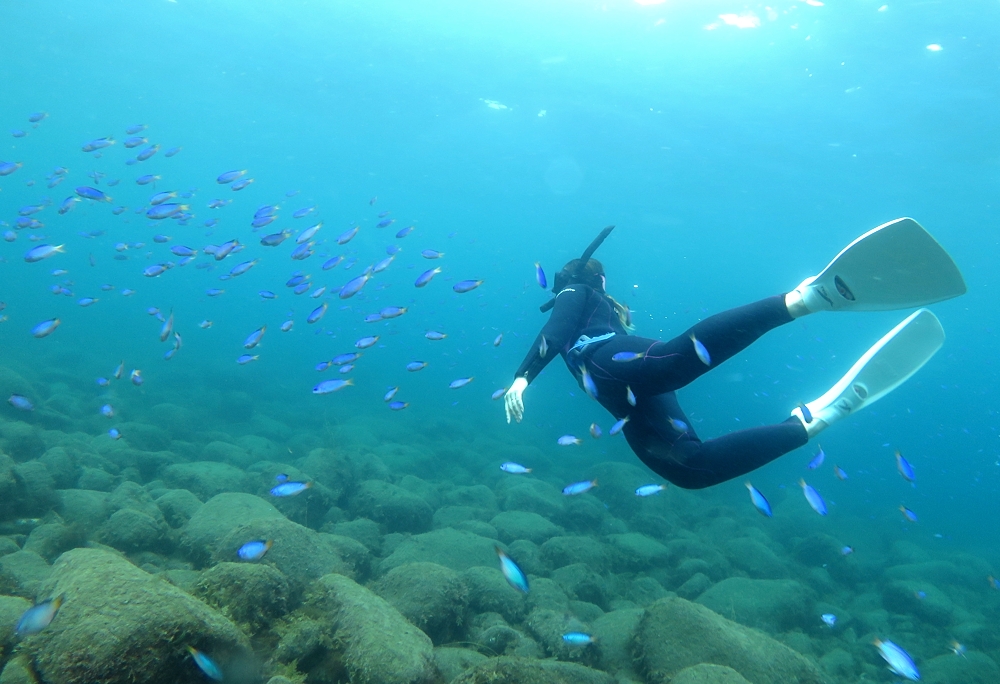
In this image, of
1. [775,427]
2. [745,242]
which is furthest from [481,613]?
[745,242]

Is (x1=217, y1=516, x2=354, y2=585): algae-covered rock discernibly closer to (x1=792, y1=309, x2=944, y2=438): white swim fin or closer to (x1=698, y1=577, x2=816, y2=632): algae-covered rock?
(x1=792, y1=309, x2=944, y2=438): white swim fin

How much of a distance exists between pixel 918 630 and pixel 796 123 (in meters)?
20.0

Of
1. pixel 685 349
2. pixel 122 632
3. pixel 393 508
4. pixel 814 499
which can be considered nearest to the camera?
pixel 122 632

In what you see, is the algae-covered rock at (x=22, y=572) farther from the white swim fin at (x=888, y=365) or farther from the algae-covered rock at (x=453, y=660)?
the white swim fin at (x=888, y=365)

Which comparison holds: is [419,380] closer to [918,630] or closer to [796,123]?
[796,123]

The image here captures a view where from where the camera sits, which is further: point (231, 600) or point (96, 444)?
point (96, 444)

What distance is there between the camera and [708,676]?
3820 millimetres

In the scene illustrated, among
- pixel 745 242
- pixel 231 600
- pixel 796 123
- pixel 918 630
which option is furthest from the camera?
pixel 745 242

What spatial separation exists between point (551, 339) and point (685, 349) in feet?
4.61

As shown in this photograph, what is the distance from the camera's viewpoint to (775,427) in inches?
168

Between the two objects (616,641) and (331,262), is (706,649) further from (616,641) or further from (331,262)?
(331,262)

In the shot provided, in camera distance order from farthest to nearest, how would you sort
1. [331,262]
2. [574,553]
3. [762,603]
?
[331,262] → [574,553] → [762,603]

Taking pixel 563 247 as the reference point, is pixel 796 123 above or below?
above

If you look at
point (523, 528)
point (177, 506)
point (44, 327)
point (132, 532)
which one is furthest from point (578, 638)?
point (44, 327)
